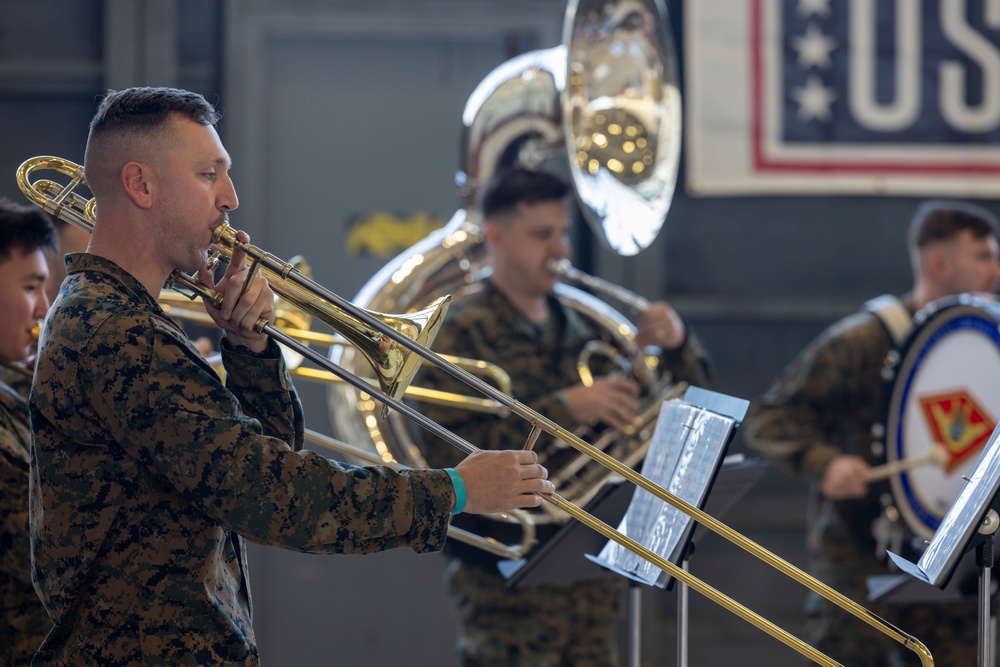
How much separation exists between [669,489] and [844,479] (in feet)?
5.02

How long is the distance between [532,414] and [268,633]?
316 cm

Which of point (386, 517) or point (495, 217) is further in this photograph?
point (495, 217)

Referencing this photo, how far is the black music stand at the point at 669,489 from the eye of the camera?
2225mm

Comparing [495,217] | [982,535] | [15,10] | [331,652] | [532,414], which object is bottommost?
[331,652]

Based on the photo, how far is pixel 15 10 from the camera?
4746mm

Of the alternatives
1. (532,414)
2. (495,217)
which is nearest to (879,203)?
(495,217)

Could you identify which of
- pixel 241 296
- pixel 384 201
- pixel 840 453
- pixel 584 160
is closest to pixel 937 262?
pixel 840 453

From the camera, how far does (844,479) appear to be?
12.1 ft

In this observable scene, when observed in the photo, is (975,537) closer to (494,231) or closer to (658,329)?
(658,329)

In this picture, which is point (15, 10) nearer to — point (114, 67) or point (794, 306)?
point (114, 67)

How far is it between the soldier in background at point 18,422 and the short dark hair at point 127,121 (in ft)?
1.97

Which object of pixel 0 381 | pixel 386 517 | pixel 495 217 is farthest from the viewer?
pixel 495 217

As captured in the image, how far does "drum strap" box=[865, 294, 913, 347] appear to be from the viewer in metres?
3.86

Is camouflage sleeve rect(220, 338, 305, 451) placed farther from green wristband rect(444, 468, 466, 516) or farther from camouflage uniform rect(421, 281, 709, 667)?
camouflage uniform rect(421, 281, 709, 667)
